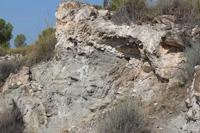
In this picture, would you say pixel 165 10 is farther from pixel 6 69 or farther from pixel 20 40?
pixel 20 40

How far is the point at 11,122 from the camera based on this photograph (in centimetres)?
595

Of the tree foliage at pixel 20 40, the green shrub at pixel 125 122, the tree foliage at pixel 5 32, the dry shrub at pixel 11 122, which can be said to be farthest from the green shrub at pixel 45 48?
the tree foliage at pixel 20 40

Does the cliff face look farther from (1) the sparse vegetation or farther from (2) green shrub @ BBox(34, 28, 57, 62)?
(2) green shrub @ BBox(34, 28, 57, 62)

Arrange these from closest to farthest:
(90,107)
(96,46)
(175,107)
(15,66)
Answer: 1. (175,107)
2. (90,107)
3. (96,46)
4. (15,66)

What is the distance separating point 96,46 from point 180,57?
235 cm

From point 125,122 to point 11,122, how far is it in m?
3.61

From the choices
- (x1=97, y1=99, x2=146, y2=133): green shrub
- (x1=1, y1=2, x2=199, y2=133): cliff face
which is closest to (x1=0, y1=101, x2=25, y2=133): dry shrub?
(x1=1, y1=2, x2=199, y2=133): cliff face

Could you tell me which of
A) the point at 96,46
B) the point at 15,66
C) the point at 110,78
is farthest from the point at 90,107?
the point at 15,66

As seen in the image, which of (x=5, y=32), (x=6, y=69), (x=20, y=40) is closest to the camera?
(x=6, y=69)

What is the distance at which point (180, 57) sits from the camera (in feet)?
15.3

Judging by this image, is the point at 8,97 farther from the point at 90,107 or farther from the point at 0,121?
the point at 90,107

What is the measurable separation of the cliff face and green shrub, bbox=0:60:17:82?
955 mm

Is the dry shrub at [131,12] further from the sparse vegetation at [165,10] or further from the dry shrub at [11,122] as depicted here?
the dry shrub at [11,122]

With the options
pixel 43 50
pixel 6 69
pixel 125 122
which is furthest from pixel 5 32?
pixel 125 122
